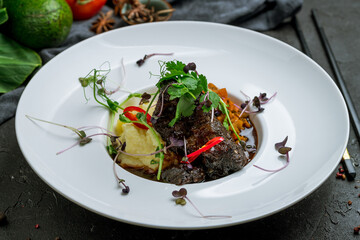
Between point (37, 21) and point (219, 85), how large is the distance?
2008 mm

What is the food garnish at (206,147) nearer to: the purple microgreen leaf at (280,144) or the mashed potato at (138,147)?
the mashed potato at (138,147)

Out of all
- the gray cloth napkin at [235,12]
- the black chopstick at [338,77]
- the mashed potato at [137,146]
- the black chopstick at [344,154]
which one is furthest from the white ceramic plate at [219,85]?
the gray cloth napkin at [235,12]

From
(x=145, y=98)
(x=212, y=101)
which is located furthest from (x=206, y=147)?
(x=145, y=98)

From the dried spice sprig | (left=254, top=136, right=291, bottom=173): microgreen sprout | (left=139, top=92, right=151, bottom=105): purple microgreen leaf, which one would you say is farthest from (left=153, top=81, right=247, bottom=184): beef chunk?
the dried spice sprig

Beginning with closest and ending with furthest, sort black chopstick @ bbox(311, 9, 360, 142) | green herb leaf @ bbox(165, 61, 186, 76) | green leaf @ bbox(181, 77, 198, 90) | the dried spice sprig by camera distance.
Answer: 1. green leaf @ bbox(181, 77, 198, 90)
2. green herb leaf @ bbox(165, 61, 186, 76)
3. black chopstick @ bbox(311, 9, 360, 142)
4. the dried spice sprig

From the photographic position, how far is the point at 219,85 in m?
3.69

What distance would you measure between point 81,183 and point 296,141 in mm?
1571

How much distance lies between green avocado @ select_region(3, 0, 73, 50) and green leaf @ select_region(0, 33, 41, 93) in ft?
0.37

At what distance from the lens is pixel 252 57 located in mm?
3854

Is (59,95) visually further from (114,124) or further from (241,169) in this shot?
(241,169)

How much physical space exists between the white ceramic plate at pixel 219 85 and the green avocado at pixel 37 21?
71cm

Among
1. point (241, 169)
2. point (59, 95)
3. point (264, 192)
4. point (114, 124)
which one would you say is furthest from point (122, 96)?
point (264, 192)

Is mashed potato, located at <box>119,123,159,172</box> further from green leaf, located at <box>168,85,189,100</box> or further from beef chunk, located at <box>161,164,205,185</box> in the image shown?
green leaf, located at <box>168,85,189,100</box>

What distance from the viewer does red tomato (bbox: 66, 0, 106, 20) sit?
497 centimetres
